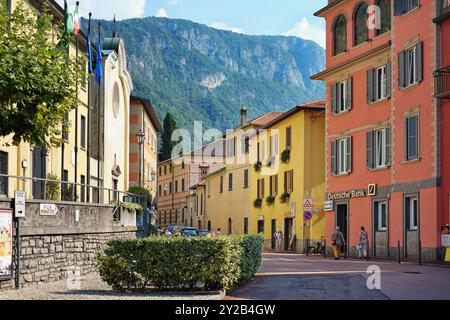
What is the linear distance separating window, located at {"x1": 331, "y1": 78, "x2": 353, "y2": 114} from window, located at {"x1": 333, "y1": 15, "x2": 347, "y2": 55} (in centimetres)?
182

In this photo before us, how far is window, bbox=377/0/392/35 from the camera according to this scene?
38.6 m

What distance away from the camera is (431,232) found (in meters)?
32.4

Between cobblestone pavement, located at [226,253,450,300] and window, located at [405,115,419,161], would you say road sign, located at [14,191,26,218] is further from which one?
window, located at [405,115,419,161]

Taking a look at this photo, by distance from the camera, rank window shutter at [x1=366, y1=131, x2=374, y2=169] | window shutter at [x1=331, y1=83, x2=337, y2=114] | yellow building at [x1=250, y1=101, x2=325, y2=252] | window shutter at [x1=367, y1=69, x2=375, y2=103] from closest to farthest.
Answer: window shutter at [x1=366, y1=131, x2=374, y2=169] → window shutter at [x1=367, y1=69, x2=375, y2=103] → window shutter at [x1=331, y1=83, x2=337, y2=114] → yellow building at [x1=250, y1=101, x2=325, y2=252]

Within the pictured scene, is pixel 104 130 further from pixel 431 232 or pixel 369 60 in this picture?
pixel 431 232

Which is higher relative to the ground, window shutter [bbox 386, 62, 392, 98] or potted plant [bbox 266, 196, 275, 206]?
window shutter [bbox 386, 62, 392, 98]

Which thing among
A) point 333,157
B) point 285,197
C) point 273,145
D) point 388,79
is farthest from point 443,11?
point 273,145

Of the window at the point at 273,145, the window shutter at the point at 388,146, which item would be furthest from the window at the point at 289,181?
the window shutter at the point at 388,146

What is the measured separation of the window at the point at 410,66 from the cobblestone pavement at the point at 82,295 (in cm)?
1877

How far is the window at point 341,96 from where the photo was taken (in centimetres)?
4203

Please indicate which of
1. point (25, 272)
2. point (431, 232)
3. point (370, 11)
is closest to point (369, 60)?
point (370, 11)

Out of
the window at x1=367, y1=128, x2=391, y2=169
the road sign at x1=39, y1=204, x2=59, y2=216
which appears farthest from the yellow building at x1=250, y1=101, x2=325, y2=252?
the road sign at x1=39, y1=204, x2=59, y2=216

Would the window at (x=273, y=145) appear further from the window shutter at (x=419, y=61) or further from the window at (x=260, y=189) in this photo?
the window shutter at (x=419, y=61)
